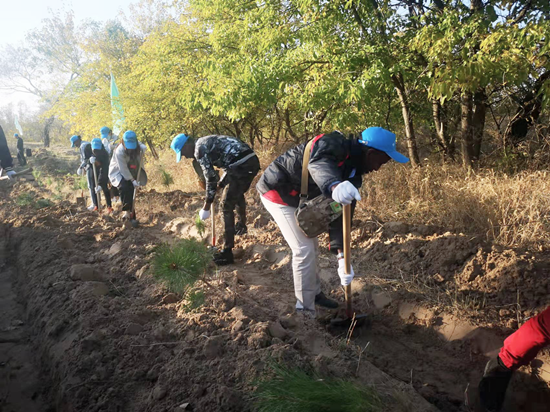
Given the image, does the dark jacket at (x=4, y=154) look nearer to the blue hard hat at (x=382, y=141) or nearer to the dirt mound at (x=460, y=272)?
the dirt mound at (x=460, y=272)

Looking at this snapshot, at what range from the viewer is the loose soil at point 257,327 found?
239cm

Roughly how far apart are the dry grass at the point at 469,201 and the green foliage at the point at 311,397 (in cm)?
306

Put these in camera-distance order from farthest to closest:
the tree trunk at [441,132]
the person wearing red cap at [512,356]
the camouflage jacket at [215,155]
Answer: the tree trunk at [441,132], the camouflage jacket at [215,155], the person wearing red cap at [512,356]

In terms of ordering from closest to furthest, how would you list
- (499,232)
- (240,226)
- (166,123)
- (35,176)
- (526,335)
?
1. (526,335)
2. (499,232)
3. (240,226)
4. (166,123)
5. (35,176)

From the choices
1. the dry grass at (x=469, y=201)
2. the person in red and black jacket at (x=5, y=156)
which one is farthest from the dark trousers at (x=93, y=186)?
the dry grass at (x=469, y=201)

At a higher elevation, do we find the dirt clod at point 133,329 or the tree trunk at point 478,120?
the tree trunk at point 478,120

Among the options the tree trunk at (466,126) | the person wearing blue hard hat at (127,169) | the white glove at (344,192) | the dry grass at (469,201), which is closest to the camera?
the white glove at (344,192)

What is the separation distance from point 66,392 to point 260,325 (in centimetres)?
139

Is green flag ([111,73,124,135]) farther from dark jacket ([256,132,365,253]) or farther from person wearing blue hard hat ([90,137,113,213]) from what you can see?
dark jacket ([256,132,365,253])

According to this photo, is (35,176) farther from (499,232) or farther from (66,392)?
(499,232)

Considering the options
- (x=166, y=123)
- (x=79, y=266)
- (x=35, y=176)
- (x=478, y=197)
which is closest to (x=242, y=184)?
(x=79, y=266)

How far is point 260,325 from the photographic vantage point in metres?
2.70

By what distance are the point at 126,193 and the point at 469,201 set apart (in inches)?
230

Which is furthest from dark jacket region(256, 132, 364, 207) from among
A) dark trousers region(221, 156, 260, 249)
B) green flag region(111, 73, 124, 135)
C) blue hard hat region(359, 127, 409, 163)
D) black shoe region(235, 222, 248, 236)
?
green flag region(111, 73, 124, 135)
